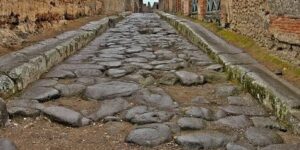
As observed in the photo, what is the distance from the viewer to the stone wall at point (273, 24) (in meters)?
4.41

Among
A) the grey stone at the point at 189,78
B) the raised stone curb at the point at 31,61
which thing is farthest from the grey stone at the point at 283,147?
the raised stone curb at the point at 31,61

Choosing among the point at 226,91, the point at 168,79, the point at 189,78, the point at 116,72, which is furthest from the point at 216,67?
the point at 116,72

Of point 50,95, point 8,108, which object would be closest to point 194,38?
point 50,95

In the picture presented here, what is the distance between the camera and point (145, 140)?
261 cm

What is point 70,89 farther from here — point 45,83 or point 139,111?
point 139,111

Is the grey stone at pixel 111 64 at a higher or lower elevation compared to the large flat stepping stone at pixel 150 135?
higher

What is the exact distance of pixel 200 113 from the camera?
10.4 ft

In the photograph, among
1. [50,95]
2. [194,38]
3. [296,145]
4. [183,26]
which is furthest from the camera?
[183,26]

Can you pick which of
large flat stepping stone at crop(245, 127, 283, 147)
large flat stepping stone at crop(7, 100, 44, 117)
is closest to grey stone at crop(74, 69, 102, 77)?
large flat stepping stone at crop(7, 100, 44, 117)

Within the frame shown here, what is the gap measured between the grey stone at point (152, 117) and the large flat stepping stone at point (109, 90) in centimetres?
62

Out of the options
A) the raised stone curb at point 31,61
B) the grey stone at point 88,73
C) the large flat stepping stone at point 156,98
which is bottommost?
the large flat stepping stone at point 156,98

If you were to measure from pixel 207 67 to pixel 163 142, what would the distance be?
2.61m

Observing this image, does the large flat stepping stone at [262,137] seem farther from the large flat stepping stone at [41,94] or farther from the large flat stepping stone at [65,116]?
the large flat stepping stone at [41,94]

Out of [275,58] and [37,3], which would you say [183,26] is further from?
[275,58]
